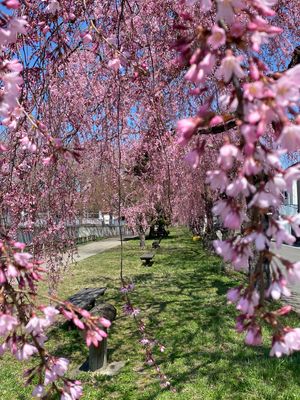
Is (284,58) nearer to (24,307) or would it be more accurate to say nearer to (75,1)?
(75,1)

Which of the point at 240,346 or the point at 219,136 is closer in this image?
the point at 240,346

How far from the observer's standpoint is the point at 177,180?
9906 millimetres

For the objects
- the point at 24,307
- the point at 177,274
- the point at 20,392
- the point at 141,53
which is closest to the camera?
the point at 24,307

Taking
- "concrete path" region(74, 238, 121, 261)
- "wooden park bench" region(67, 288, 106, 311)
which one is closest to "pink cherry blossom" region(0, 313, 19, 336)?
"wooden park bench" region(67, 288, 106, 311)

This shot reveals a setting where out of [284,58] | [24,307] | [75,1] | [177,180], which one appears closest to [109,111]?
[75,1]

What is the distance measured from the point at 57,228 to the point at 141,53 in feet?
7.38

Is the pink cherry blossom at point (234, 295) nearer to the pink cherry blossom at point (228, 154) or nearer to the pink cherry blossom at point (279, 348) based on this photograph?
the pink cherry blossom at point (279, 348)

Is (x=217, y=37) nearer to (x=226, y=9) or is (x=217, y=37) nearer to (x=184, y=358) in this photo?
(x=226, y=9)

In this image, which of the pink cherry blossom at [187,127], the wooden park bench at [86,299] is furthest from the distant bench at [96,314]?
the pink cherry blossom at [187,127]

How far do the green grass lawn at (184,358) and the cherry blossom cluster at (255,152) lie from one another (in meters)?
3.30

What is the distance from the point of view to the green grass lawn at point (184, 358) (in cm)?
411

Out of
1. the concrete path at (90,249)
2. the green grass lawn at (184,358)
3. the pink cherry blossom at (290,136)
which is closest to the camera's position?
the pink cherry blossom at (290,136)

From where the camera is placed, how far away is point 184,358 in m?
5.07

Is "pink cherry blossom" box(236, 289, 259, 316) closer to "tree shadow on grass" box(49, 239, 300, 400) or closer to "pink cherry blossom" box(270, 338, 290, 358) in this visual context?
"pink cherry blossom" box(270, 338, 290, 358)
